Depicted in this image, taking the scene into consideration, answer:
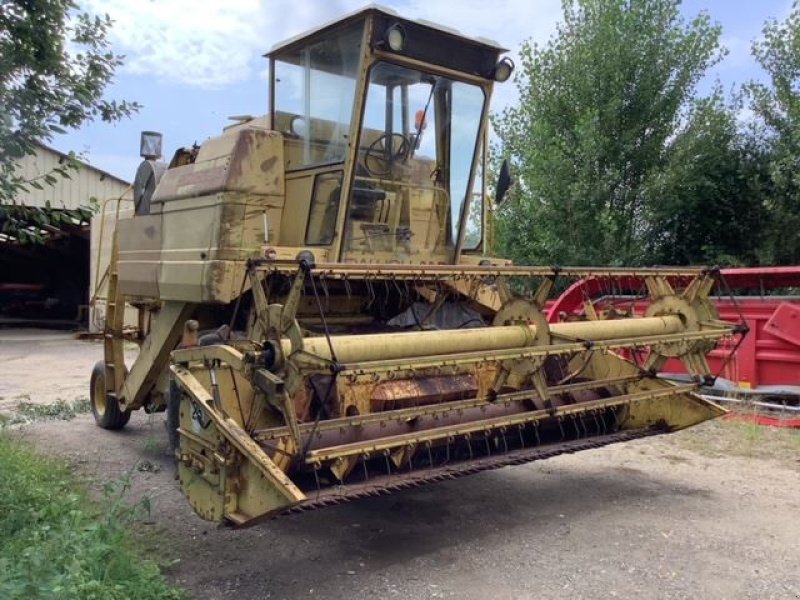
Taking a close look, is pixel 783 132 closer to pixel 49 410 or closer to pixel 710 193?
pixel 710 193

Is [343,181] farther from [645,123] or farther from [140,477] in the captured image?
[645,123]

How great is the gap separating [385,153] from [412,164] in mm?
279

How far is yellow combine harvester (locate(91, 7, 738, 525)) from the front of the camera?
12.3ft

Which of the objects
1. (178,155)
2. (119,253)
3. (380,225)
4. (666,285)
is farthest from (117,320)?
(666,285)

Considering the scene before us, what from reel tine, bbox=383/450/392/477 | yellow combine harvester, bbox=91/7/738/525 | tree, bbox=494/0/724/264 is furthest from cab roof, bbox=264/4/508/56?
tree, bbox=494/0/724/264

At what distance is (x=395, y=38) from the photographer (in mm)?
4961

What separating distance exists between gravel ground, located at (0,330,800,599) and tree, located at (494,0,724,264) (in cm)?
666

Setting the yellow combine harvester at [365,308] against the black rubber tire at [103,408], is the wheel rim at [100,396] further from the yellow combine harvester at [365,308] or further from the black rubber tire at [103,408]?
the yellow combine harvester at [365,308]

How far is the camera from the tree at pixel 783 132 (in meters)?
11.8

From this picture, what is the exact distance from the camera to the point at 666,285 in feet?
17.9

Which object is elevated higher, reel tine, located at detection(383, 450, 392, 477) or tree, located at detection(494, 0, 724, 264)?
tree, located at detection(494, 0, 724, 264)

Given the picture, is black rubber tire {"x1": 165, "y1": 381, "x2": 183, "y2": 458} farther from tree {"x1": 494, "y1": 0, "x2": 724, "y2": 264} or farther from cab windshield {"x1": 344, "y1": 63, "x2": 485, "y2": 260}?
tree {"x1": 494, "y1": 0, "x2": 724, "y2": 264}

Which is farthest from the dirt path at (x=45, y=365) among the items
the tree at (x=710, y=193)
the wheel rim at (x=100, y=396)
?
the tree at (x=710, y=193)

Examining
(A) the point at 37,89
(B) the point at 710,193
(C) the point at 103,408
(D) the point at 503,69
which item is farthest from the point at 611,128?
Answer: (A) the point at 37,89
